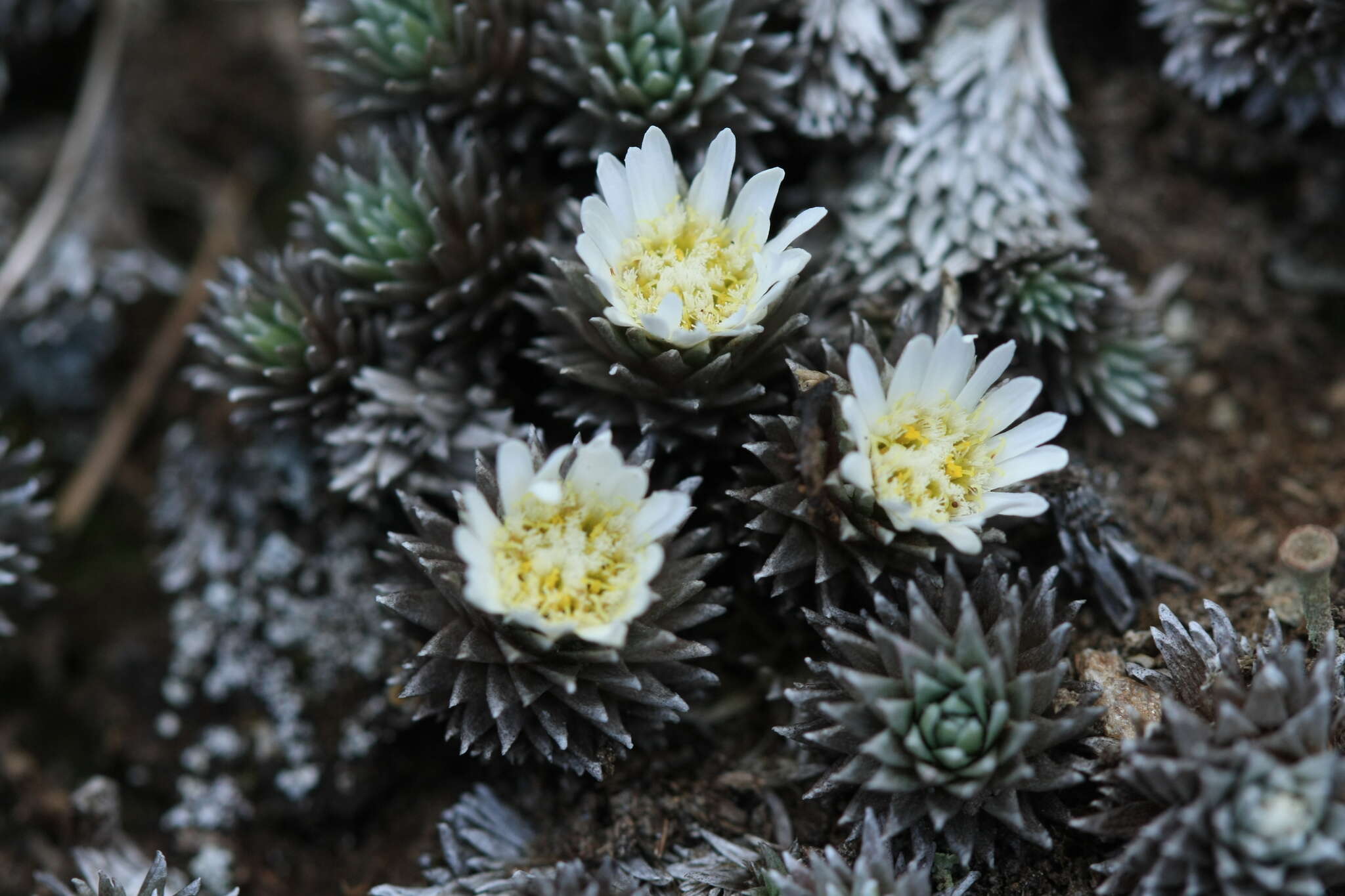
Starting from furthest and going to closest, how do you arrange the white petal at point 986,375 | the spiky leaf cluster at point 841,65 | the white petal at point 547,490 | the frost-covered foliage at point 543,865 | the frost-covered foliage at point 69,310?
the frost-covered foliage at point 69,310 < the spiky leaf cluster at point 841,65 < the white petal at point 986,375 < the frost-covered foliage at point 543,865 < the white petal at point 547,490

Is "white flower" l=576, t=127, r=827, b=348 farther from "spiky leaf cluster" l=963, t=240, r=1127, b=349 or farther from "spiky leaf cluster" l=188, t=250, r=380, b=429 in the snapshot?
"spiky leaf cluster" l=188, t=250, r=380, b=429

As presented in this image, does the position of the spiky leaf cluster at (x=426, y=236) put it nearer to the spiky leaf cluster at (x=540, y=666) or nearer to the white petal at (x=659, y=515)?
the spiky leaf cluster at (x=540, y=666)

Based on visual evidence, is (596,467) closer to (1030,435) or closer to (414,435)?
(414,435)

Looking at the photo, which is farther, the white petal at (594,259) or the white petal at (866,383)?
the white petal at (594,259)

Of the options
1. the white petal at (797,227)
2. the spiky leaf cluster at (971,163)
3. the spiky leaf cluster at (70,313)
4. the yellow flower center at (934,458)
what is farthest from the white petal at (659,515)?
the spiky leaf cluster at (70,313)

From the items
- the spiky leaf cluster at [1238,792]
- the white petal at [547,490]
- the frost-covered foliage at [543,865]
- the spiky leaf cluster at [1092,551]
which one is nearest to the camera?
the spiky leaf cluster at [1238,792]

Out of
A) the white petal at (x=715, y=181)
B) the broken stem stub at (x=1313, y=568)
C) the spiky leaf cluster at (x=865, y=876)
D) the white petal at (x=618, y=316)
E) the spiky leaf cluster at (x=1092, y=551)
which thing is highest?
the white petal at (x=715, y=181)

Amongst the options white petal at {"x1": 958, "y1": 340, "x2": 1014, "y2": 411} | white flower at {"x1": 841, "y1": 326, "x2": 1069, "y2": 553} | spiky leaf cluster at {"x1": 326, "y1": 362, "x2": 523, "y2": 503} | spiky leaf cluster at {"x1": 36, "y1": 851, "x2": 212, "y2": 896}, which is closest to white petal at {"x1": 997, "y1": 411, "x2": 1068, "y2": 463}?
white flower at {"x1": 841, "y1": 326, "x2": 1069, "y2": 553}
